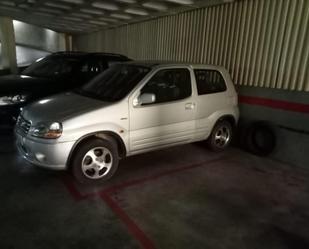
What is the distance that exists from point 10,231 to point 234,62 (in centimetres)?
491

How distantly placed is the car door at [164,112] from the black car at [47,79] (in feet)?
8.46

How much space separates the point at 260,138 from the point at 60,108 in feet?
12.9

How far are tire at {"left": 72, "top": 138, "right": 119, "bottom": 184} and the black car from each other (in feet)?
7.72

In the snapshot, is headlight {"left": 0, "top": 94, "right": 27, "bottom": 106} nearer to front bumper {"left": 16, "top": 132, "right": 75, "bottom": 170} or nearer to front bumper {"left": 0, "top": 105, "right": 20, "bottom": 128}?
front bumper {"left": 0, "top": 105, "right": 20, "bottom": 128}

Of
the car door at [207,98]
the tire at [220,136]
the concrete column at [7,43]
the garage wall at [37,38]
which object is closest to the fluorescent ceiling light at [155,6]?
the car door at [207,98]

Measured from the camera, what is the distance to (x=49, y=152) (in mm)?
3193

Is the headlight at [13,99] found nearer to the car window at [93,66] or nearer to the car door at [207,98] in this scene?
the car window at [93,66]

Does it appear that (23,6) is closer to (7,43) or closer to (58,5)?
(58,5)

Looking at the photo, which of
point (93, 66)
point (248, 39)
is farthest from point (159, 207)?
point (93, 66)

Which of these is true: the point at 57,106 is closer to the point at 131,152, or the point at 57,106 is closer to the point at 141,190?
the point at 131,152

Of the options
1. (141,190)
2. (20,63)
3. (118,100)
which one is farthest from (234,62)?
(20,63)

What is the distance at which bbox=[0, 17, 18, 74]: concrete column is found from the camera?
9898 millimetres

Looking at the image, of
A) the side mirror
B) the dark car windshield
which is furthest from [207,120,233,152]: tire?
the dark car windshield

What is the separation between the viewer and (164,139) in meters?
4.15
